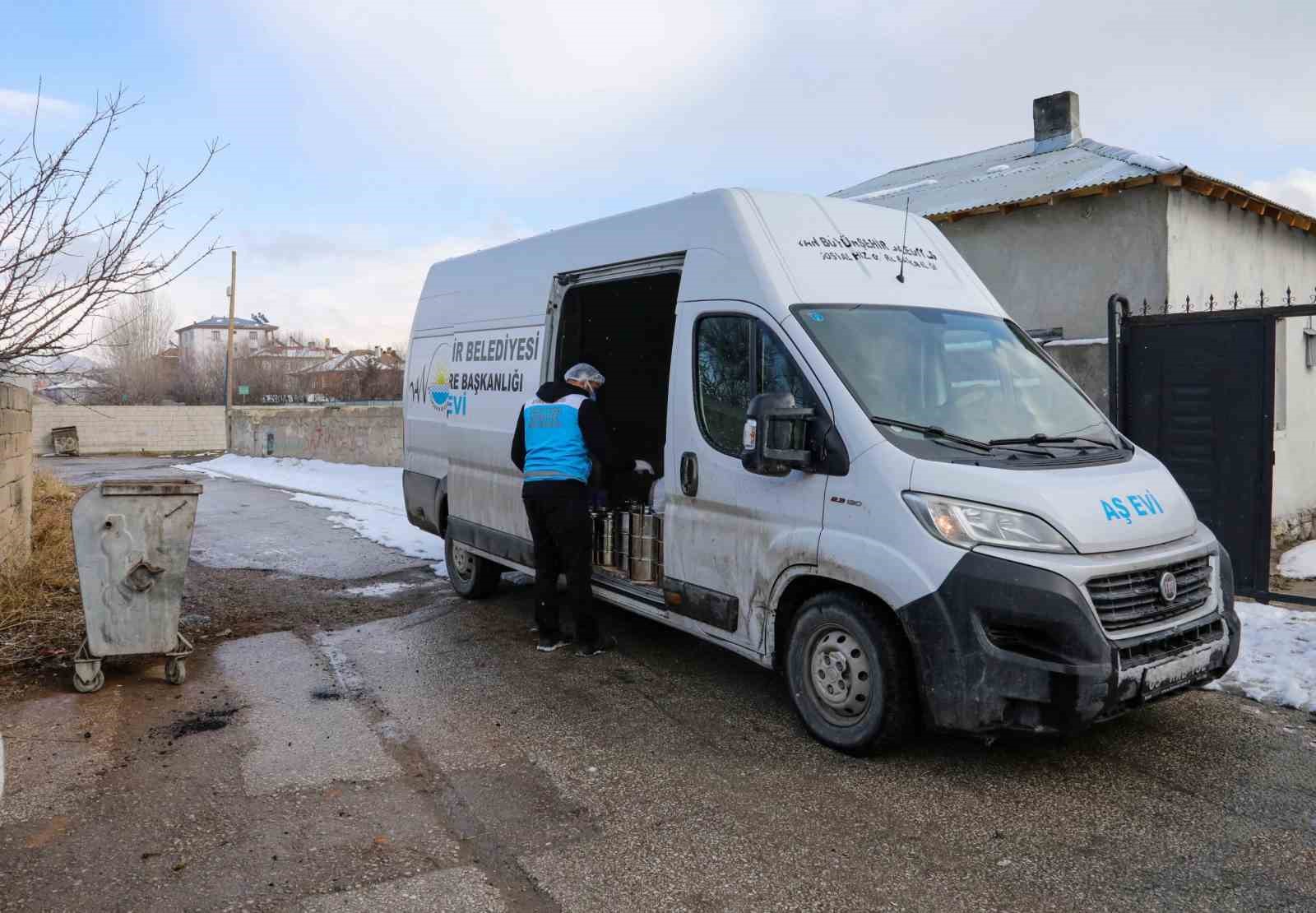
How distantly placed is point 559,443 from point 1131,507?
129 inches

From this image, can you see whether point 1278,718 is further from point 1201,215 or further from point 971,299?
point 1201,215

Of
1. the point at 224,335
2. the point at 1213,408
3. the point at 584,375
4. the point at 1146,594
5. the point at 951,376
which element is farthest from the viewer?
the point at 224,335

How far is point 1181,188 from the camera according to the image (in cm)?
A: 1134

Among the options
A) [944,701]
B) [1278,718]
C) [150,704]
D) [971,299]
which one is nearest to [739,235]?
[971,299]

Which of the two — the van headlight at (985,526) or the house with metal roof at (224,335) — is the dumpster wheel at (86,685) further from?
the house with metal roof at (224,335)

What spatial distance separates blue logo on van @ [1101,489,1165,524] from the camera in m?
4.03

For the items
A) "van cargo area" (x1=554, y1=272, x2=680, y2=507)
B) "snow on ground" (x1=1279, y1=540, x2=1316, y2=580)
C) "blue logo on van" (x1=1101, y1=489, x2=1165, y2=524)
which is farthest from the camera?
"snow on ground" (x1=1279, y1=540, x2=1316, y2=580)

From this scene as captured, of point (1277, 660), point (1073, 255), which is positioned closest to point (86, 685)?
point (1277, 660)

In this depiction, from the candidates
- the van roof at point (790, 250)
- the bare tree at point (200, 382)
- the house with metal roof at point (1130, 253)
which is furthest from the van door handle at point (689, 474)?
the bare tree at point (200, 382)

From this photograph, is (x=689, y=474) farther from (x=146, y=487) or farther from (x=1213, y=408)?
(x=1213, y=408)

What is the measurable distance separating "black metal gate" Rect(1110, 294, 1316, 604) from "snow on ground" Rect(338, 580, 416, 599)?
602cm

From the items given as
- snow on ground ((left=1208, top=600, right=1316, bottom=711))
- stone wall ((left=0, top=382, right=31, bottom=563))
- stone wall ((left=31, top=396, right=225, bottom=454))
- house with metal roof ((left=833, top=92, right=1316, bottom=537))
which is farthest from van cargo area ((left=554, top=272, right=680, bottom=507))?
stone wall ((left=31, top=396, right=225, bottom=454))

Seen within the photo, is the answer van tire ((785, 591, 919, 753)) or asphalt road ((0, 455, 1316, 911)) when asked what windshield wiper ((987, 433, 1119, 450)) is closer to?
van tire ((785, 591, 919, 753))

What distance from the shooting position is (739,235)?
201 inches
